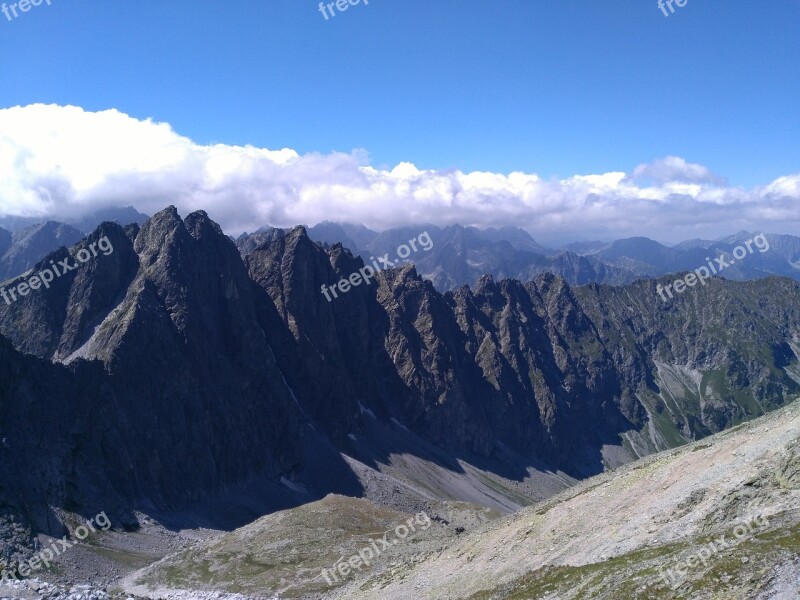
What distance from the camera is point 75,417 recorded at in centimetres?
13462

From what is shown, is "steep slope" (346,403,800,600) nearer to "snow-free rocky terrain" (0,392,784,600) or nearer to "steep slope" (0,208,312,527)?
"snow-free rocky terrain" (0,392,784,600)

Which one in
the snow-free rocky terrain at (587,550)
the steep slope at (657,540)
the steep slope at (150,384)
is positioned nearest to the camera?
Answer: the steep slope at (657,540)

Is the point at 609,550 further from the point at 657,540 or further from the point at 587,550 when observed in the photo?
the point at 657,540

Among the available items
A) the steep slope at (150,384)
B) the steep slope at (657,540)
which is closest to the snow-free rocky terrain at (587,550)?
the steep slope at (657,540)

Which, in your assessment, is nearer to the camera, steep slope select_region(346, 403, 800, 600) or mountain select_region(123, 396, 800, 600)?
steep slope select_region(346, 403, 800, 600)

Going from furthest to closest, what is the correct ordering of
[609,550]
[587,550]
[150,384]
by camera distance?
[150,384] → [587,550] → [609,550]

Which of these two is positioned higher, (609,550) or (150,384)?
(150,384)

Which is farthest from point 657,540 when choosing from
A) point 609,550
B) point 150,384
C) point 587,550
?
point 150,384

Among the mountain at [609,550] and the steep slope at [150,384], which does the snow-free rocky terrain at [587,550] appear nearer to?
the mountain at [609,550]

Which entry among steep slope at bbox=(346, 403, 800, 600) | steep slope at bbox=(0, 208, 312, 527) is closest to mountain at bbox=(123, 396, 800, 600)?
steep slope at bbox=(346, 403, 800, 600)

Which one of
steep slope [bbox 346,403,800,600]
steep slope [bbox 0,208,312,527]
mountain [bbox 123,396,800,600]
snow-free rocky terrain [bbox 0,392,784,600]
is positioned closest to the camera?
steep slope [bbox 346,403,800,600]

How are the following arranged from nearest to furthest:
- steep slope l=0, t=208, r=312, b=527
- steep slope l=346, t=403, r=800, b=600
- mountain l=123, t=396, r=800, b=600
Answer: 1. steep slope l=346, t=403, r=800, b=600
2. mountain l=123, t=396, r=800, b=600
3. steep slope l=0, t=208, r=312, b=527

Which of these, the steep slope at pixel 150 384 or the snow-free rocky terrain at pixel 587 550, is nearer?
the snow-free rocky terrain at pixel 587 550

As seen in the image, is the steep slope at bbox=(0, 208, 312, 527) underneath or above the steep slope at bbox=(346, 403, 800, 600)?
above
